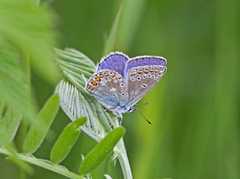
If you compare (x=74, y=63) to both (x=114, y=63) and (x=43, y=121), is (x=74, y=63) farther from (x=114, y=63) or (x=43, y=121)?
(x=43, y=121)

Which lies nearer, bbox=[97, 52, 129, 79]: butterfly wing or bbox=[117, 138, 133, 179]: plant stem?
bbox=[117, 138, 133, 179]: plant stem

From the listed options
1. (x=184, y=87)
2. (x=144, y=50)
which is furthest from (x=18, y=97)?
(x=184, y=87)

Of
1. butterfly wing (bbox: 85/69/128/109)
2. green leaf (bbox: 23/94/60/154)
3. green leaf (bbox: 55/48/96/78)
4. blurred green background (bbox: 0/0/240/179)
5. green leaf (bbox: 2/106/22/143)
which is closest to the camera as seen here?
green leaf (bbox: 23/94/60/154)

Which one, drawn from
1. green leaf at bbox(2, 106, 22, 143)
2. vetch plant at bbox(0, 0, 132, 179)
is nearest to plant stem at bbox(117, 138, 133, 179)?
vetch plant at bbox(0, 0, 132, 179)

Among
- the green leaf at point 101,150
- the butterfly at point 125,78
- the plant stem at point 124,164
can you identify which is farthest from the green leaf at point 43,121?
the butterfly at point 125,78

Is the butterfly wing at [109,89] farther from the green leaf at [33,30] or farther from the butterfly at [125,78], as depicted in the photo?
the green leaf at [33,30]

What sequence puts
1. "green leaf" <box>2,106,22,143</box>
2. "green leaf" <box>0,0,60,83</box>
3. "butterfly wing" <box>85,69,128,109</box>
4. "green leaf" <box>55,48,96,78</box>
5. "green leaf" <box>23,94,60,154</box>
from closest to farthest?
"green leaf" <box>0,0,60,83</box>
"green leaf" <box>23,94,60,154</box>
"green leaf" <box>2,106,22,143</box>
"green leaf" <box>55,48,96,78</box>
"butterfly wing" <box>85,69,128,109</box>

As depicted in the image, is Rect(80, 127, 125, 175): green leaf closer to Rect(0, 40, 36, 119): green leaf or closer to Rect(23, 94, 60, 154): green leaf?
Rect(23, 94, 60, 154): green leaf
